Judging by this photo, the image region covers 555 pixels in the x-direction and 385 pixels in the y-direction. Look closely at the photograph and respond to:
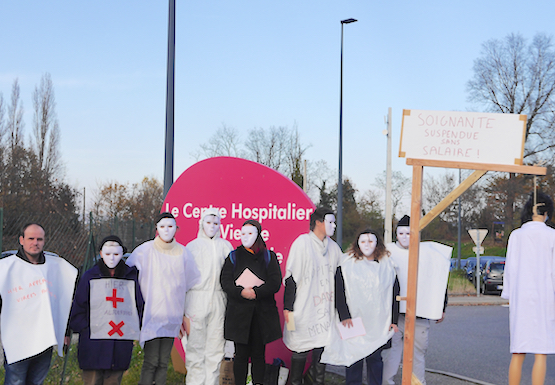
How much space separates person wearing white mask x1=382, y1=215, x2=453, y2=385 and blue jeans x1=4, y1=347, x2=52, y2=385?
10.4ft

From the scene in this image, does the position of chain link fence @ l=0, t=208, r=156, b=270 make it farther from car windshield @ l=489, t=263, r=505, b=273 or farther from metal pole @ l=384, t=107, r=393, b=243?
car windshield @ l=489, t=263, r=505, b=273

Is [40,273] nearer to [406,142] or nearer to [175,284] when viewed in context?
[175,284]

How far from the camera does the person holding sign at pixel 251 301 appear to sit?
5.21 meters

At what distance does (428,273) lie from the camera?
223 inches

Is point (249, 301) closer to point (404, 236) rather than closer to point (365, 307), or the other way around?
point (365, 307)

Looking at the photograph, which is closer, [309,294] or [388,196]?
[309,294]

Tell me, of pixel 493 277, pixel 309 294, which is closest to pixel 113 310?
pixel 309 294

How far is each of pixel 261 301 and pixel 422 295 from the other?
1620mm

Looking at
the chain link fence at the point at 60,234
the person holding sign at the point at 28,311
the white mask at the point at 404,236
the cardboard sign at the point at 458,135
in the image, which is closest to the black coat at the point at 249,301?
the white mask at the point at 404,236

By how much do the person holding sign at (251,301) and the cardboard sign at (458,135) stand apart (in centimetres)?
163

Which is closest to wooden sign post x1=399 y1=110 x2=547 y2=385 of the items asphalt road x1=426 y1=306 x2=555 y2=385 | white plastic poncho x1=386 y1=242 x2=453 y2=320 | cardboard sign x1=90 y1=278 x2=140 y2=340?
white plastic poncho x1=386 y1=242 x2=453 y2=320

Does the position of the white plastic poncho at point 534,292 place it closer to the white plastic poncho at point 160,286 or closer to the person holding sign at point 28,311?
the white plastic poncho at point 160,286

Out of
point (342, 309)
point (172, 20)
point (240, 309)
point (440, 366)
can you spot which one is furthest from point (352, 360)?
point (172, 20)

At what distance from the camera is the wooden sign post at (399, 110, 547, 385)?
4.60 meters
